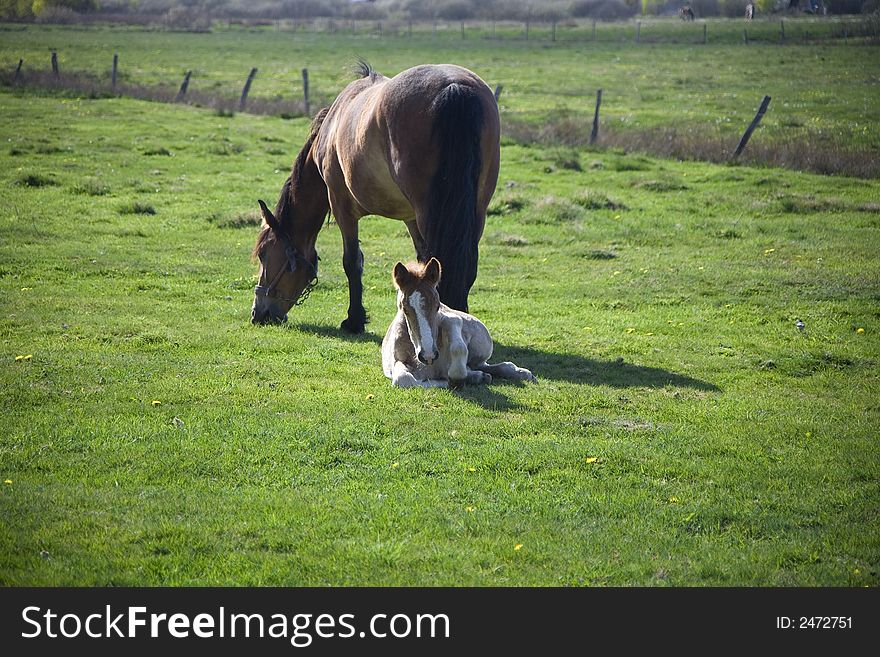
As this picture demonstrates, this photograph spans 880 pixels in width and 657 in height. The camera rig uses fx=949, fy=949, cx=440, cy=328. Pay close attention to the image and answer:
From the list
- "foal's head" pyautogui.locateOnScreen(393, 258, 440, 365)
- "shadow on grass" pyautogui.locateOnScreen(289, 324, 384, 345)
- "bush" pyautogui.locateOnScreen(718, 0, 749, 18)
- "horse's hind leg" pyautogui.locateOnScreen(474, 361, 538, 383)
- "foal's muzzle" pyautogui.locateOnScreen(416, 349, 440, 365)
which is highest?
"bush" pyautogui.locateOnScreen(718, 0, 749, 18)

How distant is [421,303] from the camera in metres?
8.59

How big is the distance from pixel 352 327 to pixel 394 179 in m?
2.09

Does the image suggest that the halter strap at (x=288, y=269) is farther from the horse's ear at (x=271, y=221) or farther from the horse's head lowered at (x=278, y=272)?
the horse's ear at (x=271, y=221)

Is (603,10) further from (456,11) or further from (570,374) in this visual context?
(570,374)

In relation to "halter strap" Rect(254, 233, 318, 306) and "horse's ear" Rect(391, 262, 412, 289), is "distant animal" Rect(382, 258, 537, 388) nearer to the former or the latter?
"horse's ear" Rect(391, 262, 412, 289)

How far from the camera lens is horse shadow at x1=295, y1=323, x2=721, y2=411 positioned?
882 cm

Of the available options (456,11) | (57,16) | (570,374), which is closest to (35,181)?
(570,374)

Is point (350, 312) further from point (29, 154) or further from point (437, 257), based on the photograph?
point (29, 154)

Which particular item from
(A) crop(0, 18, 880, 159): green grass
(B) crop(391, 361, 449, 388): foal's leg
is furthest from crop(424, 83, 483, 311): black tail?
(A) crop(0, 18, 880, 159): green grass

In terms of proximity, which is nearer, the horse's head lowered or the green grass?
the horse's head lowered

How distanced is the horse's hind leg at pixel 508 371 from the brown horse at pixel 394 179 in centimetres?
76

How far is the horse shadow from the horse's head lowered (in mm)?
1613

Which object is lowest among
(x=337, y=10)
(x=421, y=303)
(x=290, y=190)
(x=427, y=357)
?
(x=427, y=357)
